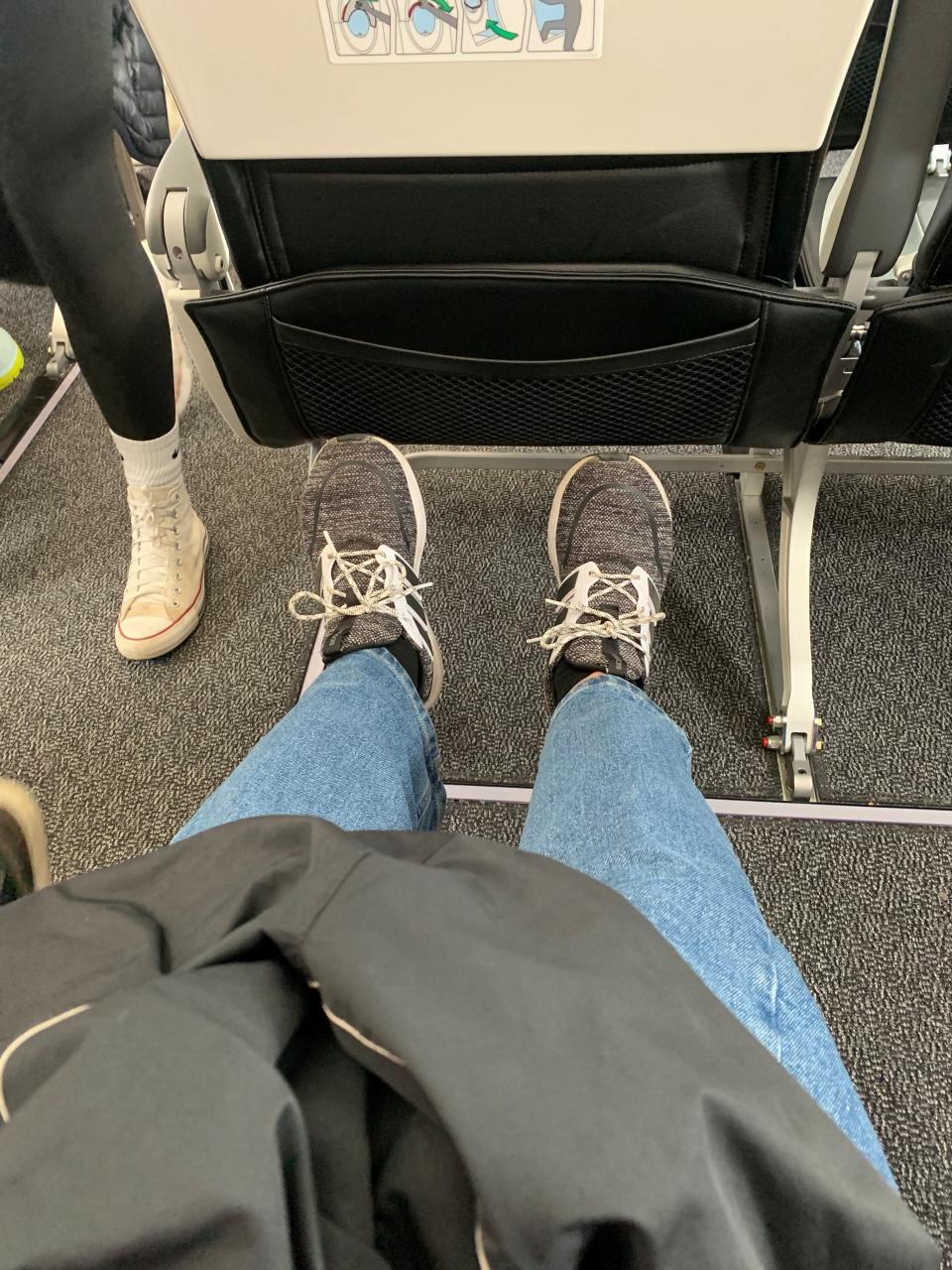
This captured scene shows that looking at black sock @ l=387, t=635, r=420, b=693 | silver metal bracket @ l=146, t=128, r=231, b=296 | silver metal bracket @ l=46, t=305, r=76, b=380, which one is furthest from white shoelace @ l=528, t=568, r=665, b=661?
silver metal bracket @ l=46, t=305, r=76, b=380

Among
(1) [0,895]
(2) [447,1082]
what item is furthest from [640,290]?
(1) [0,895]

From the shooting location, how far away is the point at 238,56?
520 millimetres

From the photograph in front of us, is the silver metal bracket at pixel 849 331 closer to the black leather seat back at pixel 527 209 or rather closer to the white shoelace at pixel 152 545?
the black leather seat back at pixel 527 209

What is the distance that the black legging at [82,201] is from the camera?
77 cm

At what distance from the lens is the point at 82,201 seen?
88cm

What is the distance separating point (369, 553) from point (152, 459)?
1.26ft

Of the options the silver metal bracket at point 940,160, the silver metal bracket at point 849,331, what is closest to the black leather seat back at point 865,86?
the silver metal bracket at point 940,160

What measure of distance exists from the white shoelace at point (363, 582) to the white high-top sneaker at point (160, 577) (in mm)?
294

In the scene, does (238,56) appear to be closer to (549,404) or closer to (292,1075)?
(549,404)

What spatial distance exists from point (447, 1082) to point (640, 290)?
556 mm

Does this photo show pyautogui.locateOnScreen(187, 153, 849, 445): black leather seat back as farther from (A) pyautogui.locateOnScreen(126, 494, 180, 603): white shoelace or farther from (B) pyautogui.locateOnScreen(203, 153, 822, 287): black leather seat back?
(A) pyautogui.locateOnScreen(126, 494, 180, 603): white shoelace

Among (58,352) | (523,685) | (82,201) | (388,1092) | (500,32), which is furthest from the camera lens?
(58,352)

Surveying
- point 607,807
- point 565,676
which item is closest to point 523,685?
point 565,676

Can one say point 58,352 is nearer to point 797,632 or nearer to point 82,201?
point 82,201
